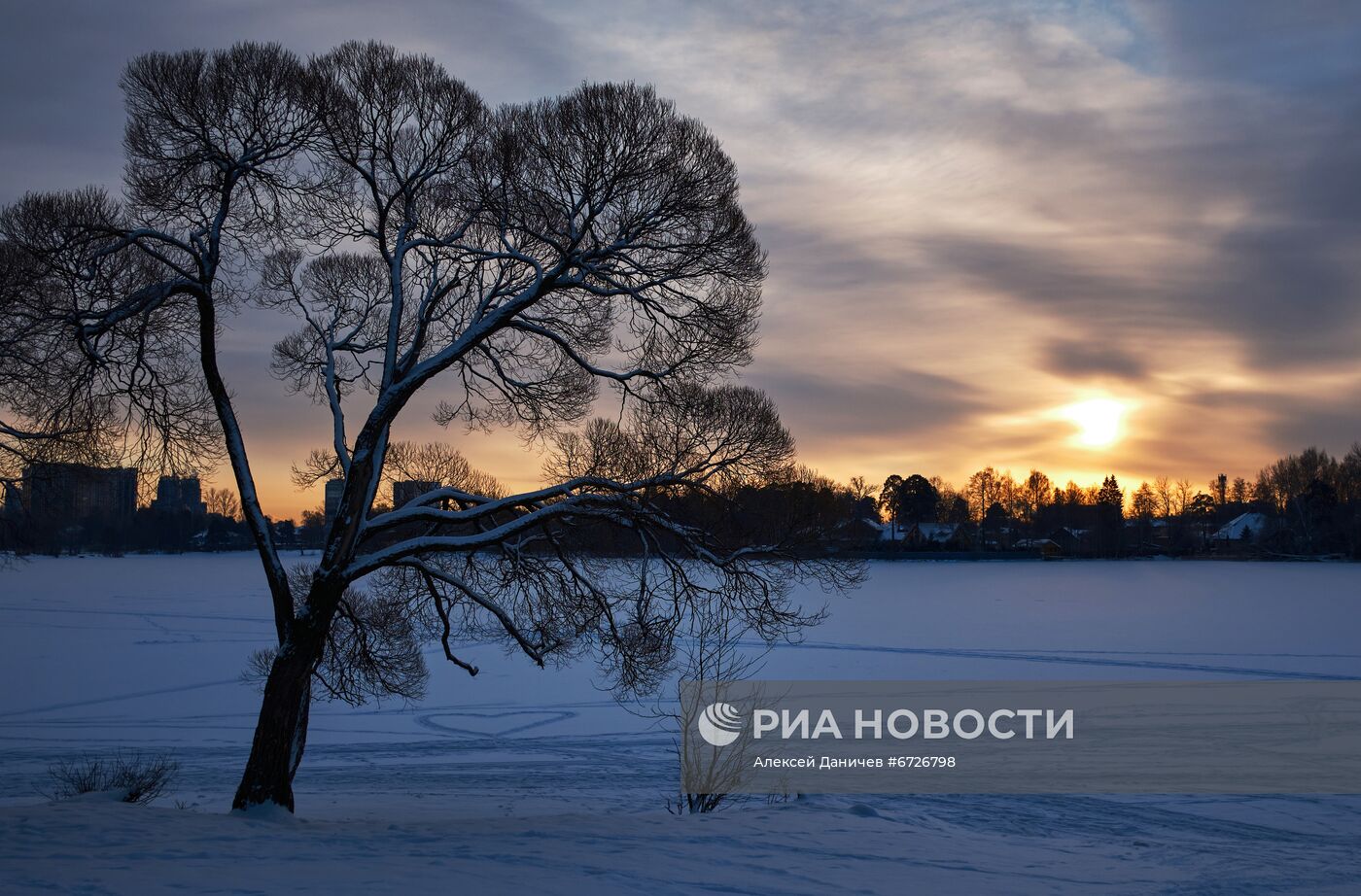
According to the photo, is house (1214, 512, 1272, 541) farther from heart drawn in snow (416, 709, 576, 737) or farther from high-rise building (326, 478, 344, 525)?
high-rise building (326, 478, 344, 525)

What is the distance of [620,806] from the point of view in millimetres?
14039

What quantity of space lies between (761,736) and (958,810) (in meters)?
5.71

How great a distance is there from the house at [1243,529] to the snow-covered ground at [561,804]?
97.4 m

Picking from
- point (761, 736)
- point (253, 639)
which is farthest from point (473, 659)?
point (761, 736)

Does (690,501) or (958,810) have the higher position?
(690,501)

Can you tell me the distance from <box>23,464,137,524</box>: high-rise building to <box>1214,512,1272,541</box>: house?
441 feet

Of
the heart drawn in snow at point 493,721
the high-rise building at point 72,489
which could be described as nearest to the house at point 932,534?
the heart drawn in snow at point 493,721

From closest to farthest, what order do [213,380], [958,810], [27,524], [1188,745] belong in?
1. [213,380]
2. [958,810]
3. [27,524]
4. [1188,745]

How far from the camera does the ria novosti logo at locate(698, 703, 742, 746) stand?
13766 mm

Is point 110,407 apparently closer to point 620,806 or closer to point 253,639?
point 620,806

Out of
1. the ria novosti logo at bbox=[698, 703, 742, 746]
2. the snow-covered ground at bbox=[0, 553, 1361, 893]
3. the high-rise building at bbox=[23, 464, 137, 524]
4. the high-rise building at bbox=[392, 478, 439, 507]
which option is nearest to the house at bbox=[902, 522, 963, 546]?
the snow-covered ground at bbox=[0, 553, 1361, 893]

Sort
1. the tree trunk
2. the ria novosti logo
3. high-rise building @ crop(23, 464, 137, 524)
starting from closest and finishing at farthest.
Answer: the tree trunk, high-rise building @ crop(23, 464, 137, 524), the ria novosti logo

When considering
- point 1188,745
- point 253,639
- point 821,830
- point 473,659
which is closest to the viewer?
point 821,830

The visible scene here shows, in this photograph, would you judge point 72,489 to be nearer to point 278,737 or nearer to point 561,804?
point 278,737
